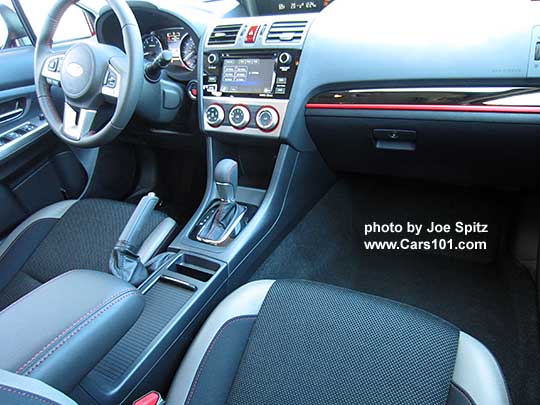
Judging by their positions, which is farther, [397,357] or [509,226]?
[509,226]

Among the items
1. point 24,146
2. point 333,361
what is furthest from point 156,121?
point 333,361

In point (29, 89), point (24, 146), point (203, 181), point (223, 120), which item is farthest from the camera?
point (203, 181)

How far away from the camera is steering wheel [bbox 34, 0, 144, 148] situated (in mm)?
1171

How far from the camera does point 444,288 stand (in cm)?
159

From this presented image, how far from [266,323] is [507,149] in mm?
810

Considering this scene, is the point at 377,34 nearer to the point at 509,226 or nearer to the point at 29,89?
the point at 509,226

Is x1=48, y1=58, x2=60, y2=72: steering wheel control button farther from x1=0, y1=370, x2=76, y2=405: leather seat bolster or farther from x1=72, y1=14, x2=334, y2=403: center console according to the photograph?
x1=0, y1=370, x2=76, y2=405: leather seat bolster

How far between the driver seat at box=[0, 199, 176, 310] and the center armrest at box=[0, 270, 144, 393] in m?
0.57

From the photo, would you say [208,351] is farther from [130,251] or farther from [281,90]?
[281,90]

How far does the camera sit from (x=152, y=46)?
1.67m

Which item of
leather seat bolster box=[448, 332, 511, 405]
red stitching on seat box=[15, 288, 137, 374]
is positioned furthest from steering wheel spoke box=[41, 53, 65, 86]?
leather seat bolster box=[448, 332, 511, 405]

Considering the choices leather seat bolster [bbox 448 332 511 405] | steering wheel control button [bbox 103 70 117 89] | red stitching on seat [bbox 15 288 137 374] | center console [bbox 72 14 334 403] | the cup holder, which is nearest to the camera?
red stitching on seat [bbox 15 288 137 374]

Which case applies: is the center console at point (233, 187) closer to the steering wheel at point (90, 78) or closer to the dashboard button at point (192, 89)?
the dashboard button at point (192, 89)

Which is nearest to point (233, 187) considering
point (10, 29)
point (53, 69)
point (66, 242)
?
point (66, 242)
